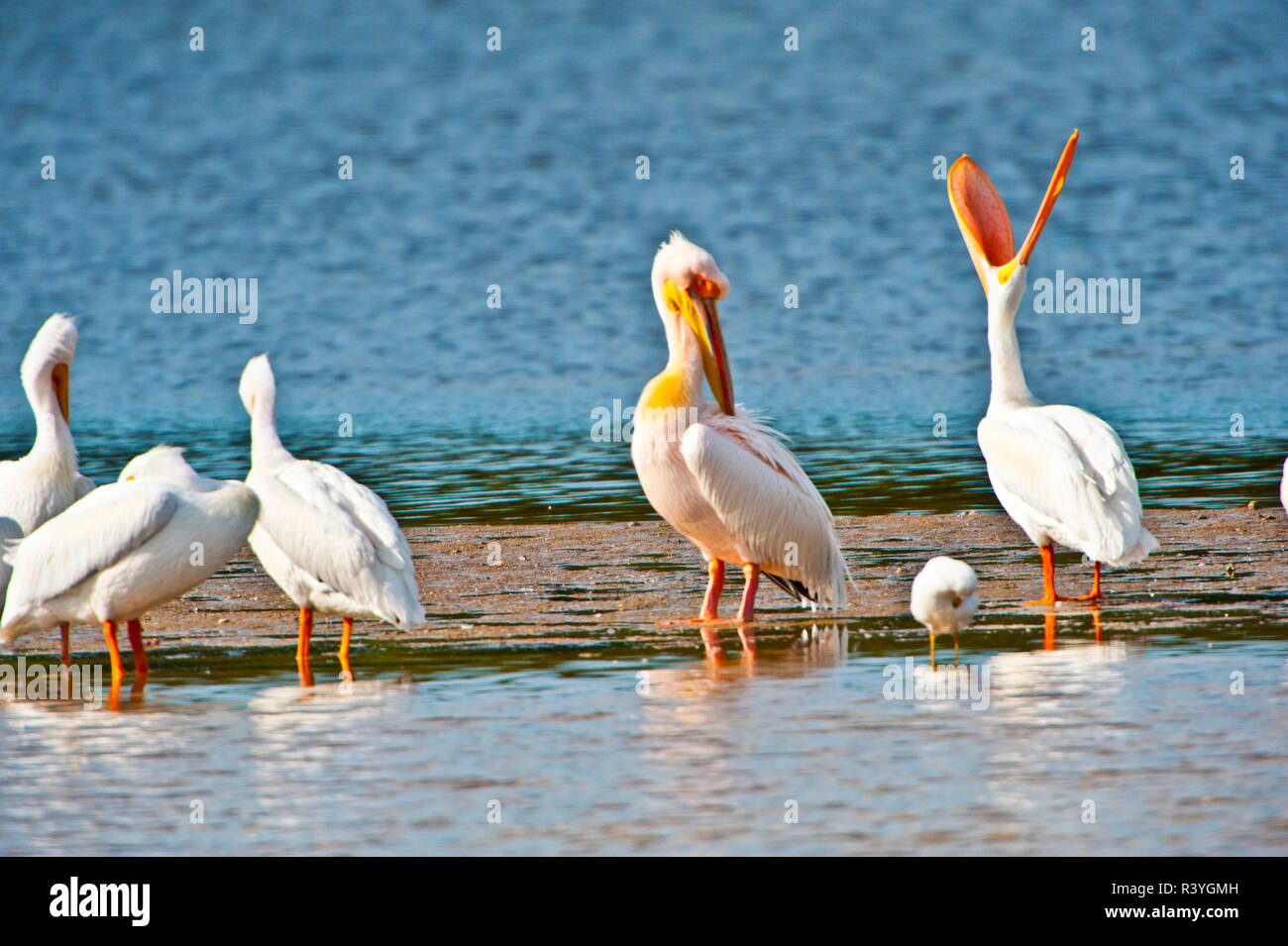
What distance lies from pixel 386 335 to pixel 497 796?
1907 centimetres

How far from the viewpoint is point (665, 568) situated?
8969 mm

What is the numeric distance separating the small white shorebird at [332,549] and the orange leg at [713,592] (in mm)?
1284

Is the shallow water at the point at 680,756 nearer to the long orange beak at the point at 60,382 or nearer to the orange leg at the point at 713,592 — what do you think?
the orange leg at the point at 713,592

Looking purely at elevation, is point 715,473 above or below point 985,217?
below

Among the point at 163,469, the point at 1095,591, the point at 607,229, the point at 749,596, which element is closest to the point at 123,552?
the point at 163,469

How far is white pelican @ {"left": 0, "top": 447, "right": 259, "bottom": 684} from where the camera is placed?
631 centimetres

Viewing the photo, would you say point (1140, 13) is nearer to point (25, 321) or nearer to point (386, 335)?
point (386, 335)

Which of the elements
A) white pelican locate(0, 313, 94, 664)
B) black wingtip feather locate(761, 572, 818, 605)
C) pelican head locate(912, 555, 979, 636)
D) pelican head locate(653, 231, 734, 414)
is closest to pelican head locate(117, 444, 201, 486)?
white pelican locate(0, 313, 94, 664)

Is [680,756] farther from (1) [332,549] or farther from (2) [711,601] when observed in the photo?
(2) [711,601]

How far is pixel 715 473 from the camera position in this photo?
24.1ft

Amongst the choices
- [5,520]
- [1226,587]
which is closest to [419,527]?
[5,520]

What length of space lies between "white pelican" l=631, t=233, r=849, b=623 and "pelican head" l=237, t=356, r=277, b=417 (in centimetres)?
154

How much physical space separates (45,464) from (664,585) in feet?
9.20
